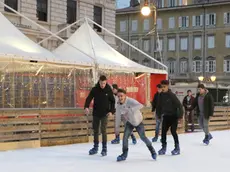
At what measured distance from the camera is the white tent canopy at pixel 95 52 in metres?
16.5

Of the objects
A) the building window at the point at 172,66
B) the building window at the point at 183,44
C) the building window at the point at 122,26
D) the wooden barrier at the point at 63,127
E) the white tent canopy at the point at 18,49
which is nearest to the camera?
the wooden barrier at the point at 63,127

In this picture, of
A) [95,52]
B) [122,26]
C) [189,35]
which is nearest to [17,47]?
[95,52]

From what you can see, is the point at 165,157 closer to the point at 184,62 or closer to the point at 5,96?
the point at 5,96

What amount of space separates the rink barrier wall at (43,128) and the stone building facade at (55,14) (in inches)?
606

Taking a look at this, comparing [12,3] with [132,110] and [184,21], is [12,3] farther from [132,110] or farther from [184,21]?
[184,21]

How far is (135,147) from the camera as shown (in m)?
11.9

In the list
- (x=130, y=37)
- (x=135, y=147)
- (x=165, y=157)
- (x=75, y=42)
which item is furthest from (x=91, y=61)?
(x=130, y=37)

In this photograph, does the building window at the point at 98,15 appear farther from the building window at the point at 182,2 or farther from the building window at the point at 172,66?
the building window at the point at 182,2

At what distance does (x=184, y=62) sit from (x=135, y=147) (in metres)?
54.0

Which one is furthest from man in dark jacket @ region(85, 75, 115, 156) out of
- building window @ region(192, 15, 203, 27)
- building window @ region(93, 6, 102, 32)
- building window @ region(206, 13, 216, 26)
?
building window @ region(192, 15, 203, 27)

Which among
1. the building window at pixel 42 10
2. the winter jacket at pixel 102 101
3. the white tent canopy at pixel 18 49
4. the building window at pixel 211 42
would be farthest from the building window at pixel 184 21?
the winter jacket at pixel 102 101

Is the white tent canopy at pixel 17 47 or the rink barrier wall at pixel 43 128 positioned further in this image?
the white tent canopy at pixel 17 47

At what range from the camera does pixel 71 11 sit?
33250mm

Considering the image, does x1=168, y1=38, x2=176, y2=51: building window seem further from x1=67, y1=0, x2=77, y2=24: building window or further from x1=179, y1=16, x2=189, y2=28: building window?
x1=67, y1=0, x2=77, y2=24: building window
